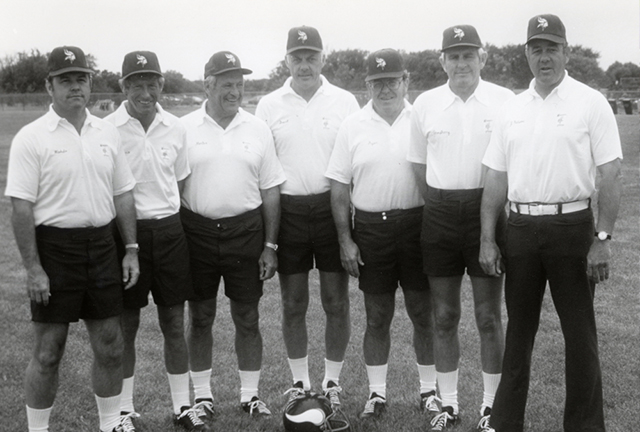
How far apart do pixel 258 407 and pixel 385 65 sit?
2.92 meters

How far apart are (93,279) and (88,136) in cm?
97

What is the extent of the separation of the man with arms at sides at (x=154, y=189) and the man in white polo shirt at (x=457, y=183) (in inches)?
72.3

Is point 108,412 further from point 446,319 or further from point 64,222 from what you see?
point 446,319

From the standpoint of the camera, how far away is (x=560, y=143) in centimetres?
444

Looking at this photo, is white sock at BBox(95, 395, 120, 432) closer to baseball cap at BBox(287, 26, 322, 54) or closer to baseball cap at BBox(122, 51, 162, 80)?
baseball cap at BBox(122, 51, 162, 80)

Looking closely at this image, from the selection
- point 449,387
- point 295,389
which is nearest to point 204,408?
point 295,389

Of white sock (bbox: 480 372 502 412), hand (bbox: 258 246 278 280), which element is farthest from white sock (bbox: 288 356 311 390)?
white sock (bbox: 480 372 502 412)

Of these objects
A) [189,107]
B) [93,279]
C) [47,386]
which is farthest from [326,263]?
[189,107]

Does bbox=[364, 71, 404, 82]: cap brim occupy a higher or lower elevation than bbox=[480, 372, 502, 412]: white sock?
higher

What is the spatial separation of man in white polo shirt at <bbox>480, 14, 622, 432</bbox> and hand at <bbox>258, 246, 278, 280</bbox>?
1.70m

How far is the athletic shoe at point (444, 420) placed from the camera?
518 cm

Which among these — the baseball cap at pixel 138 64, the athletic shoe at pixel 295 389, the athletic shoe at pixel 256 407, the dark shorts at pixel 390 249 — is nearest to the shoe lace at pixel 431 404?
the dark shorts at pixel 390 249

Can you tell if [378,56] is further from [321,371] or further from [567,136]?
[321,371]

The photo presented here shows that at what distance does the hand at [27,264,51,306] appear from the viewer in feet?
14.4
